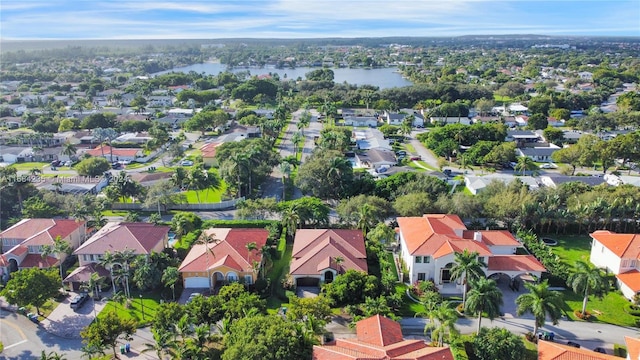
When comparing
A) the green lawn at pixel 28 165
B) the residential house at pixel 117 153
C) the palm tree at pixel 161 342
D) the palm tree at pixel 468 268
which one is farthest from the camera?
the residential house at pixel 117 153

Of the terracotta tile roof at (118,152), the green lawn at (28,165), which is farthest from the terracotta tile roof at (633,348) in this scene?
the green lawn at (28,165)

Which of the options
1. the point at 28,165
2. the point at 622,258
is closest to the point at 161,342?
the point at 622,258

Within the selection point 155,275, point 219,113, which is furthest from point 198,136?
point 155,275

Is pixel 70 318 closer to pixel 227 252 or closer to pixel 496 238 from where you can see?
pixel 227 252

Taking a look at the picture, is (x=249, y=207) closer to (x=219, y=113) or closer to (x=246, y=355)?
(x=246, y=355)

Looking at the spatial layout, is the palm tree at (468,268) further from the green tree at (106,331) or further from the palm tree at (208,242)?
the green tree at (106,331)
